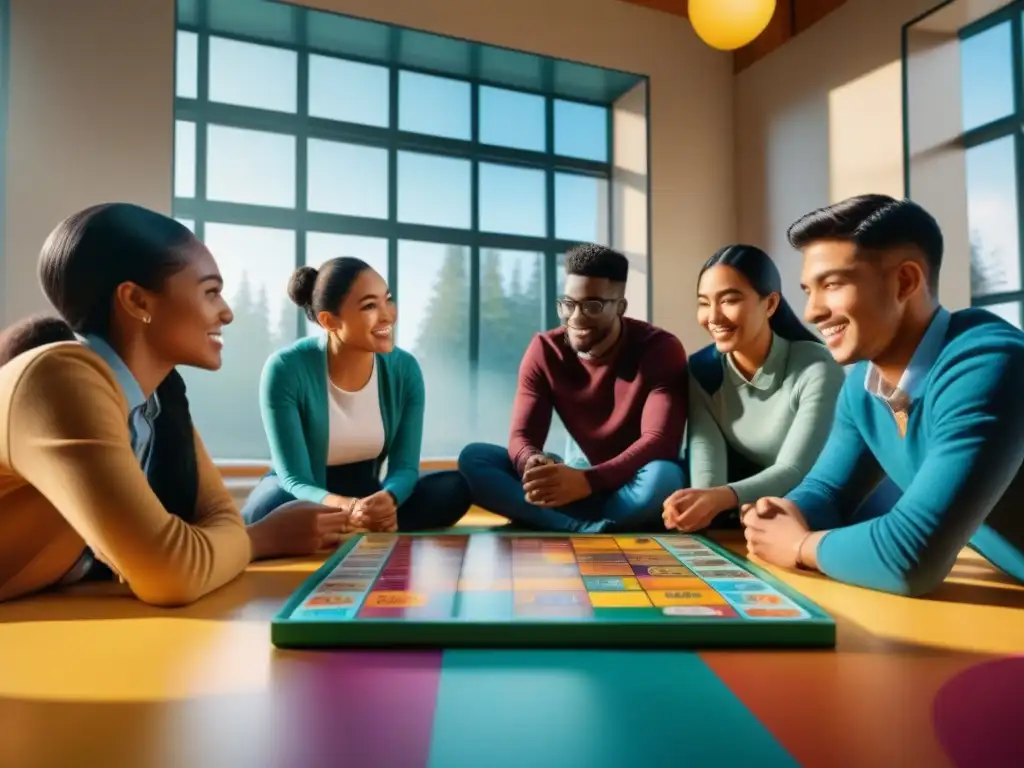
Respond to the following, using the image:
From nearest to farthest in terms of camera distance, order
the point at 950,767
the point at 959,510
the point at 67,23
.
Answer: the point at 950,767
the point at 959,510
the point at 67,23

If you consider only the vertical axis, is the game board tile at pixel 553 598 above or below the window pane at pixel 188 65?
below

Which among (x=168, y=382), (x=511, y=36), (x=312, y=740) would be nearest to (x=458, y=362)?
(x=511, y=36)

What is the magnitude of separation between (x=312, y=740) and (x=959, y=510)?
0.90 meters

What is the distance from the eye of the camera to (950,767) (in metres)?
0.61

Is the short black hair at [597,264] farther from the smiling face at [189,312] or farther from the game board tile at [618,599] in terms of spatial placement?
the game board tile at [618,599]

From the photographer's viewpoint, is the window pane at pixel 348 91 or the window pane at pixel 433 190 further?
the window pane at pixel 433 190

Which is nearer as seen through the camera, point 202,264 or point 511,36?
point 202,264

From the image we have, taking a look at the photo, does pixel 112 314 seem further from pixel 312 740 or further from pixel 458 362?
pixel 458 362

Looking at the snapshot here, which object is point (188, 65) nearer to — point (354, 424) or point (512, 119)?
point (512, 119)

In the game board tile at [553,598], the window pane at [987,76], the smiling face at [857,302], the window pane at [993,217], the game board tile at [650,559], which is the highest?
the window pane at [987,76]

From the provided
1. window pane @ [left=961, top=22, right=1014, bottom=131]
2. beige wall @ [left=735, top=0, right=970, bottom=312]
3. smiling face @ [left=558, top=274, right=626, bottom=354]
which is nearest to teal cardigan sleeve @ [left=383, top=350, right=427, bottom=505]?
smiling face @ [left=558, top=274, right=626, bottom=354]

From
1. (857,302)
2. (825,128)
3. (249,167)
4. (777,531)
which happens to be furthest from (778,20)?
(777,531)

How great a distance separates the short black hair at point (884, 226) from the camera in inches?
45.9

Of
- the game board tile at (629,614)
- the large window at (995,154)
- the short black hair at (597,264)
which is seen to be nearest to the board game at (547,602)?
the game board tile at (629,614)
